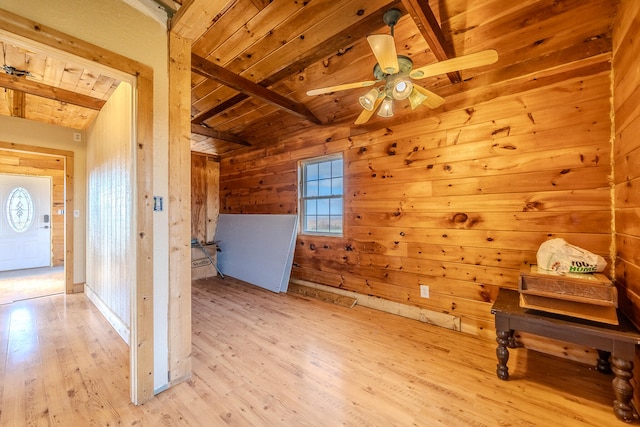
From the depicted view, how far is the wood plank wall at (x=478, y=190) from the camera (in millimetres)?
2055

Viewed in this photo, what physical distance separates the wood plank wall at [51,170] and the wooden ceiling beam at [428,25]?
663 centimetres

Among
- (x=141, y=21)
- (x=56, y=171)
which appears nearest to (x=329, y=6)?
(x=141, y=21)

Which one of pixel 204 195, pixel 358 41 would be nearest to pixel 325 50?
pixel 358 41

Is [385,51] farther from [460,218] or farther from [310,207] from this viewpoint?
[310,207]

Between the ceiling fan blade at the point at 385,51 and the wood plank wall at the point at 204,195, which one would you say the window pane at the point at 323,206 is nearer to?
the ceiling fan blade at the point at 385,51

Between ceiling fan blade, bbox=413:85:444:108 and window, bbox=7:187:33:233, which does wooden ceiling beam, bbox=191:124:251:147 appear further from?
window, bbox=7:187:33:233

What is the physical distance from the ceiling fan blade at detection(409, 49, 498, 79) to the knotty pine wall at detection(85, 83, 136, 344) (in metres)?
2.31

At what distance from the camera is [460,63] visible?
1.55 metres

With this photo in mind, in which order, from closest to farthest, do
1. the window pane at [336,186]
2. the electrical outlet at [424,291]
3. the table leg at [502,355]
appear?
the table leg at [502,355]
the electrical outlet at [424,291]
the window pane at [336,186]

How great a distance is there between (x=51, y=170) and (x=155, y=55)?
241 inches

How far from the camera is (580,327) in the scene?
5.23 ft

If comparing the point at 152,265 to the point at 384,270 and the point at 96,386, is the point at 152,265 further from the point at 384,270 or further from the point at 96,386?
the point at 384,270

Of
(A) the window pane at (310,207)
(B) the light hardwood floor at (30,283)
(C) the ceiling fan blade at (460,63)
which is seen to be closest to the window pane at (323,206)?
(A) the window pane at (310,207)

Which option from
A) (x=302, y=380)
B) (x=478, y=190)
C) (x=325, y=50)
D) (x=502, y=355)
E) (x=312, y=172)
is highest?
(x=325, y=50)
